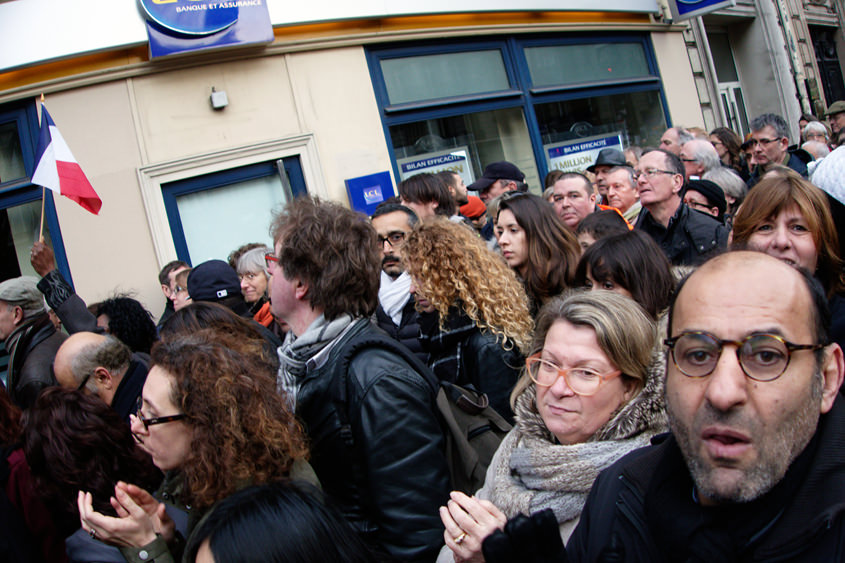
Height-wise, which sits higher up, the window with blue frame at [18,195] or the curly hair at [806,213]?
the window with blue frame at [18,195]

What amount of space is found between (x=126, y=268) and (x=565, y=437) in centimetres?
583

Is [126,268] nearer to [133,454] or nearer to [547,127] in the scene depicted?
[133,454]

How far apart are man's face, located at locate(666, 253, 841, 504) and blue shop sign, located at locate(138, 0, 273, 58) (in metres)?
6.66

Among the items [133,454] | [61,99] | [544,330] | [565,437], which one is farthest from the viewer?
[61,99]

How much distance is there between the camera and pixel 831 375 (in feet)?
4.37

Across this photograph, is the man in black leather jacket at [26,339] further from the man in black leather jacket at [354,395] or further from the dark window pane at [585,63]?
the dark window pane at [585,63]

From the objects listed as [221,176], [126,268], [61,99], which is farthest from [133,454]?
[61,99]

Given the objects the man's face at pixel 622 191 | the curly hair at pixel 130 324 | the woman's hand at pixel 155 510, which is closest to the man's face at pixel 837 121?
the man's face at pixel 622 191

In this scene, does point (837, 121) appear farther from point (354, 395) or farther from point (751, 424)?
point (751, 424)

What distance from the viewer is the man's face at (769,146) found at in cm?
611

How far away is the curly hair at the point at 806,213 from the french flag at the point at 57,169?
501 cm

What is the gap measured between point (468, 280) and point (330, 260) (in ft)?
2.69

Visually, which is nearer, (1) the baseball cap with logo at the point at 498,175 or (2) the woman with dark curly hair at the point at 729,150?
(1) the baseball cap with logo at the point at 498,175

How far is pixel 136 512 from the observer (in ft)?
7.02
